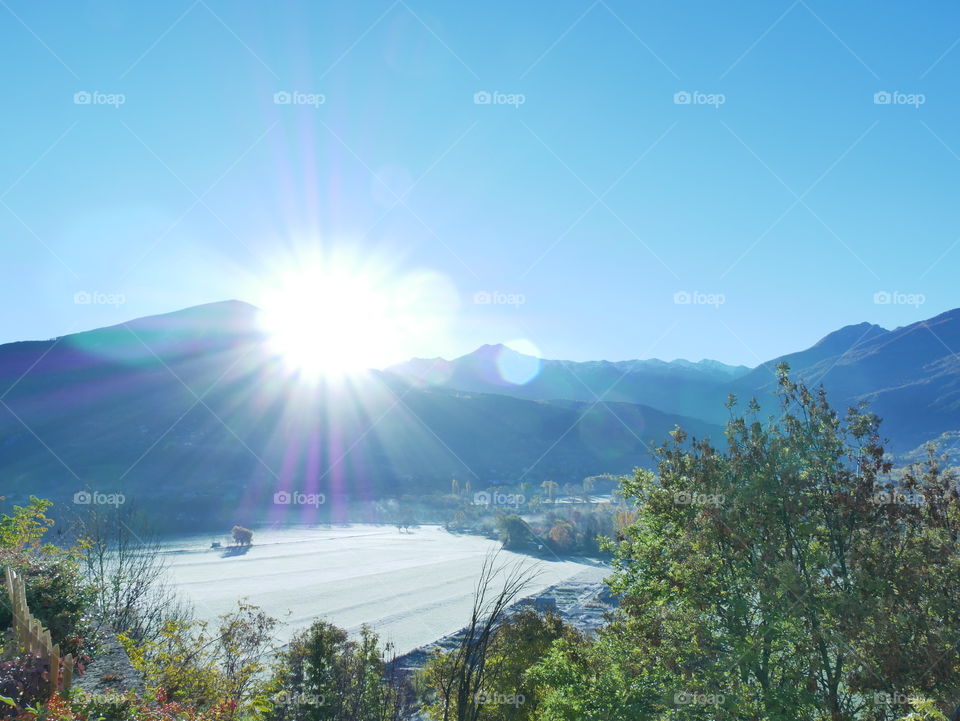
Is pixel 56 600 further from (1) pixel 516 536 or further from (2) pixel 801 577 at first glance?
(1) pixel 516 536

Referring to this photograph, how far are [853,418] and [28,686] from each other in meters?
15.7

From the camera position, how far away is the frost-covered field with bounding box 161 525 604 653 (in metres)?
74.9

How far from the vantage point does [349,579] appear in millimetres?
98688

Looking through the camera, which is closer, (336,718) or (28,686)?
(28,686)

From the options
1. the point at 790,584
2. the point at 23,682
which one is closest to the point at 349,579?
the point at 790,584

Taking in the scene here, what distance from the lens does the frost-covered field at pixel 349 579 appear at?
74938 mm

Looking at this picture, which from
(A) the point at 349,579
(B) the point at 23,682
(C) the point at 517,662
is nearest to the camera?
(B) the point at 23,682

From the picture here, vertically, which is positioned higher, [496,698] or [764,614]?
[764,614]

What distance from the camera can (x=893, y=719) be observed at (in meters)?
11.6

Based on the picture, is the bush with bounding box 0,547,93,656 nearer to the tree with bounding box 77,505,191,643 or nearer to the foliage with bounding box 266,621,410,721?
the tree with bounding box 77,505,191,643

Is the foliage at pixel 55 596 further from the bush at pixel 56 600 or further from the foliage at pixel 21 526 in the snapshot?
the foliage at pixel 21 526

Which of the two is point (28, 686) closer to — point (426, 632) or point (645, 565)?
point (645, 565)

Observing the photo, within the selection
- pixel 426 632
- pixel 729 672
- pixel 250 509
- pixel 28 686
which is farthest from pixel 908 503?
pixel 250 509

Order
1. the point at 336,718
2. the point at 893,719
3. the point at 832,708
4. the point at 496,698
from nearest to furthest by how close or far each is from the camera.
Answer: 1. the point at 893,719
2. the point at 832,708
3. the point at 496,698
4. the point at 336,718
